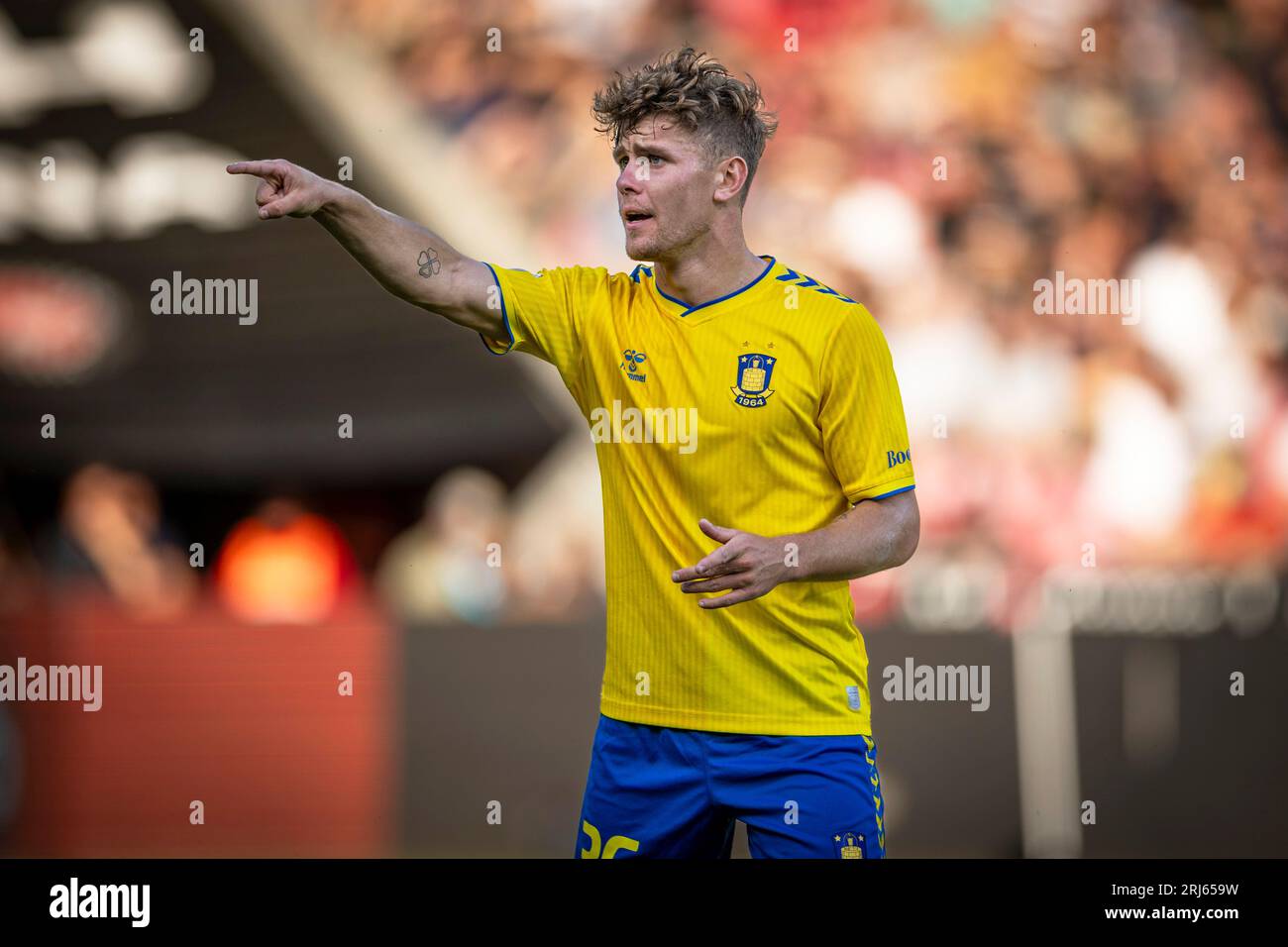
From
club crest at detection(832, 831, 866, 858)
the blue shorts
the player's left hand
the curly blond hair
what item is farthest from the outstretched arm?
club crest at detection(832, 831, 866, 858)

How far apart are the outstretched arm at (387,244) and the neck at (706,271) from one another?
40 centimetres

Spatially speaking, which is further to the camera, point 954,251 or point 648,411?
point 954,251

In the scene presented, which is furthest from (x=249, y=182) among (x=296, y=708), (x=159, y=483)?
(x=296, y=708)

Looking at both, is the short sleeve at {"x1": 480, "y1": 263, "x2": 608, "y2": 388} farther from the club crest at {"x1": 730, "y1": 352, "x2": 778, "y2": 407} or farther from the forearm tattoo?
the club crest at {"x1": 730, "y1": 352, "x2": 778, "y2": 407}

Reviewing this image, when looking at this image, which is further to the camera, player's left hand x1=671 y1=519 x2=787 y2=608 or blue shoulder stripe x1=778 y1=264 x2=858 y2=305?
blue shoulder stripe x1=778 y1=264 x2=858 y2=305

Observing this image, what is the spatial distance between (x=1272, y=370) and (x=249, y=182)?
3714 mm

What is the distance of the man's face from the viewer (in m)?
3.07

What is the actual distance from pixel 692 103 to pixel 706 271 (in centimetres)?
37

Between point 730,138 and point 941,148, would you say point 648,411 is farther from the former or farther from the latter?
point 941,148

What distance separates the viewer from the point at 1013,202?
200 inches

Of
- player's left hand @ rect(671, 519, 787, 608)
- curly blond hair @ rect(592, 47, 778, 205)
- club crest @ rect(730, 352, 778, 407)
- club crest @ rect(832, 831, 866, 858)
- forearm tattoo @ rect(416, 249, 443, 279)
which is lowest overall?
club crest @ rect(832, 831, 866, 858)

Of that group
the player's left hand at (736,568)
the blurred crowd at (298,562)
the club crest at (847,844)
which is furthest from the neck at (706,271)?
the blurred crowd at (298,562)

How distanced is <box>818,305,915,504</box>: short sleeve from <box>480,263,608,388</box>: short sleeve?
1.90 feet
